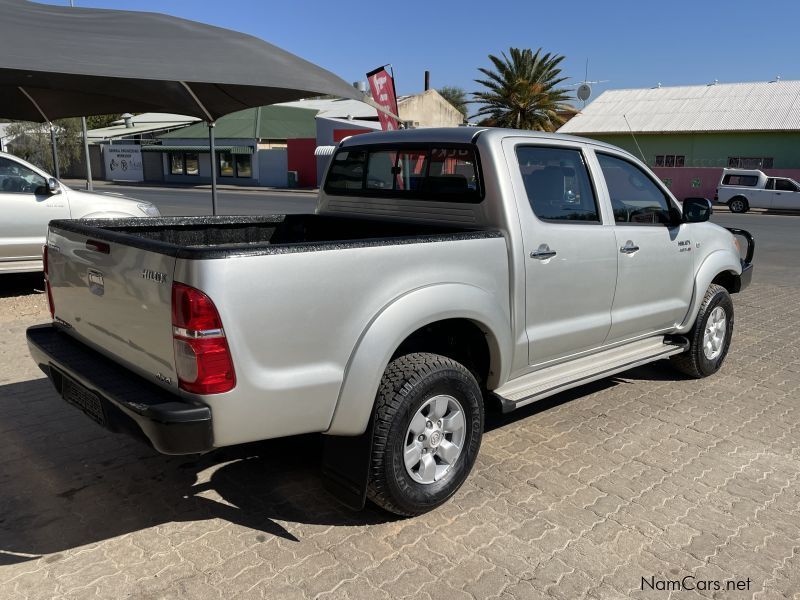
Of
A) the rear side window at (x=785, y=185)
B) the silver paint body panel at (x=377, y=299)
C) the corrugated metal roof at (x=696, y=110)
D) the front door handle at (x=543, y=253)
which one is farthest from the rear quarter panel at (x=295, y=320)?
the corrugated metal roof at (x=696, y=110)

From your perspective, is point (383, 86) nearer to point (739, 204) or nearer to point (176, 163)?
point (739, 204)

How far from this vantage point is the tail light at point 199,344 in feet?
8.21

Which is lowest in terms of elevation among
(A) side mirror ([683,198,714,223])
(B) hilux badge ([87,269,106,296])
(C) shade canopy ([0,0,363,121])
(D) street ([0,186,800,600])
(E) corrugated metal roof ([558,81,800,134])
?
(D) street ([0,186,800,600])

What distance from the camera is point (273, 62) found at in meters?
6.03

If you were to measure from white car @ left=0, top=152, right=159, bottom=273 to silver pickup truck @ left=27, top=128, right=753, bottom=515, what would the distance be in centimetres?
450

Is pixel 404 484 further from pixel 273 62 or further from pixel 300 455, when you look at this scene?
pixel 273 62

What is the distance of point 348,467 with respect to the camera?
3084mm

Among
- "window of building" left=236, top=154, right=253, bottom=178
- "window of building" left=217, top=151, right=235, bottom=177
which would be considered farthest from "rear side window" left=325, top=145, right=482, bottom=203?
"window of building" left=217, top=151, right=235, bottom=177

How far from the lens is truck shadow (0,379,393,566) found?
10.4 ft

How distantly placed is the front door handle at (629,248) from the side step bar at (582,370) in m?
0.68

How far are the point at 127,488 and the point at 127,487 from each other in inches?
0.4

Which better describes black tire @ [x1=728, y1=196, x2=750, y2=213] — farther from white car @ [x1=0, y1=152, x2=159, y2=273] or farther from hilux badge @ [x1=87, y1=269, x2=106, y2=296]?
hilux badge @ [x1=87, y1=269, x2=106, y2=296]

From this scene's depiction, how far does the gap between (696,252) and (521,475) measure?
2.47m

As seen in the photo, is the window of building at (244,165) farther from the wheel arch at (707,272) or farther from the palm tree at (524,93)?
the wheel arch at (707,272)
